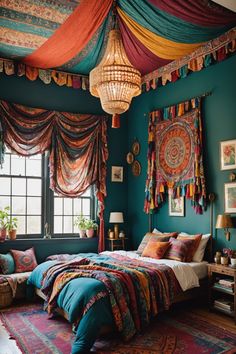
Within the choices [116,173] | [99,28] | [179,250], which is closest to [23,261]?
[179,250]

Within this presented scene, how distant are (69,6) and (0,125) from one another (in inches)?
95.1

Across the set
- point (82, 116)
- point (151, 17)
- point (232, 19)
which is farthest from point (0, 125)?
point (232, 19)

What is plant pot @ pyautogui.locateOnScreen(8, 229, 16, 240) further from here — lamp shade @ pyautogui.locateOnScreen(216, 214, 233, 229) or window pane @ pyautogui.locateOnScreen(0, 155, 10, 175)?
lamp shade @ pyautogui.locateOnScreen(216, 214, 233, 229)

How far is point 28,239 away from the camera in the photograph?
20.3ft

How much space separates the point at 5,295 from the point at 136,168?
3.42 metres

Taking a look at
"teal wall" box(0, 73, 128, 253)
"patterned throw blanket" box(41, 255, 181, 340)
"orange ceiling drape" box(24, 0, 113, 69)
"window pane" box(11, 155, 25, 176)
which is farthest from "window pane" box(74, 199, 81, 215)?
"orange ceiling drape" box(24, 0, 113, 69)

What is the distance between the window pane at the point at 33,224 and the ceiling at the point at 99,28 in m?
2.75

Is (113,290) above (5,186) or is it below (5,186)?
below

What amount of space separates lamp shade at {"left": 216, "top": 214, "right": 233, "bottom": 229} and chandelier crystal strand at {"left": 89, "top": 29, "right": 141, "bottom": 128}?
Answer: 2125 mm

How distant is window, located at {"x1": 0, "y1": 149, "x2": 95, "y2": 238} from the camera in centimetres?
625

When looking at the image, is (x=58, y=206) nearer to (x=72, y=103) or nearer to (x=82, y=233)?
(x=82, y=233)

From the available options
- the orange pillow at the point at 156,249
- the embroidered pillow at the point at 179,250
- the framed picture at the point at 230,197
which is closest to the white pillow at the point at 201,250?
the embroidered pillow at the point at 179,250

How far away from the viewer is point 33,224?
21.0ft

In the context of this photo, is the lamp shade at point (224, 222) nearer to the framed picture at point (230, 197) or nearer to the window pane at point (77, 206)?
the framed picture at point (230, 197)
